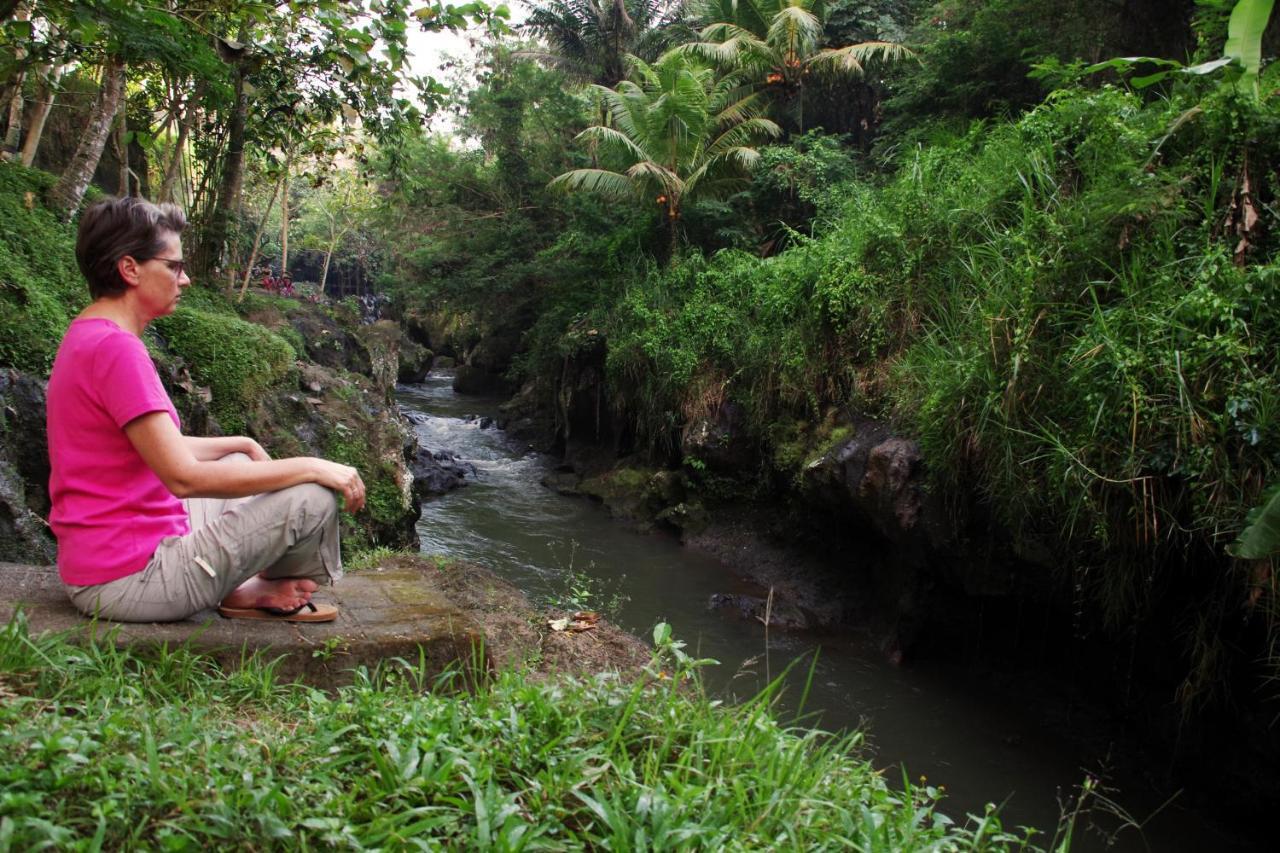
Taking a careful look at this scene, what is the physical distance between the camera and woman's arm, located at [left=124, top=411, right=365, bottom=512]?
2.42 meters

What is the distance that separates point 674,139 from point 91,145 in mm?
8745

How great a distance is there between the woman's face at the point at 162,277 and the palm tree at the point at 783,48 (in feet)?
45.0

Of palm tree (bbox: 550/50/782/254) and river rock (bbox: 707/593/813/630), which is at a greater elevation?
palm tree (bbox: 550/50/782/254)

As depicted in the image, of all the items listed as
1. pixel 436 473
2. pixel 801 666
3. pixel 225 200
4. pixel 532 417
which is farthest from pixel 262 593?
pixel 532 417

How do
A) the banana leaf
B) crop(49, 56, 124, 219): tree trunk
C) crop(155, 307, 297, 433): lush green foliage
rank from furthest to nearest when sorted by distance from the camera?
crop(155, 307, 297, 433): lush green foliage → crop(49, 56, 124, 219): tree trunk → the banana leaf

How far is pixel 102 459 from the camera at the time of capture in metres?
2.49

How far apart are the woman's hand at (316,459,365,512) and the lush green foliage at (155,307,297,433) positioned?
4317 millimetres

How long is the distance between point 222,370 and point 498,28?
3.60 m

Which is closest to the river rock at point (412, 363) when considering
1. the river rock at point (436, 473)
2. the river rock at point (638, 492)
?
the river rock at point (436, 473)

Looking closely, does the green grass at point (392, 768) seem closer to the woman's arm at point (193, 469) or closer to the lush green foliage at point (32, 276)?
the woman's arm at point (193, 469)

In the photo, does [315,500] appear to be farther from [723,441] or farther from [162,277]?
[723,441]

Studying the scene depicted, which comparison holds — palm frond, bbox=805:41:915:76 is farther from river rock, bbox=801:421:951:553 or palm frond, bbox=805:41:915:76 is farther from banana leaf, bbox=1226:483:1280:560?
banana leaf, bbox=1226:483:1280:560

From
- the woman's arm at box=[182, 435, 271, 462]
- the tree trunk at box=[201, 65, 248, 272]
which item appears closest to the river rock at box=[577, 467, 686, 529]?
the tree trunk at box=[201, 65, 248, 272]

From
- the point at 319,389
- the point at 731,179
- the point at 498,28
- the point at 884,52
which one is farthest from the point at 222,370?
the point at 884,52
